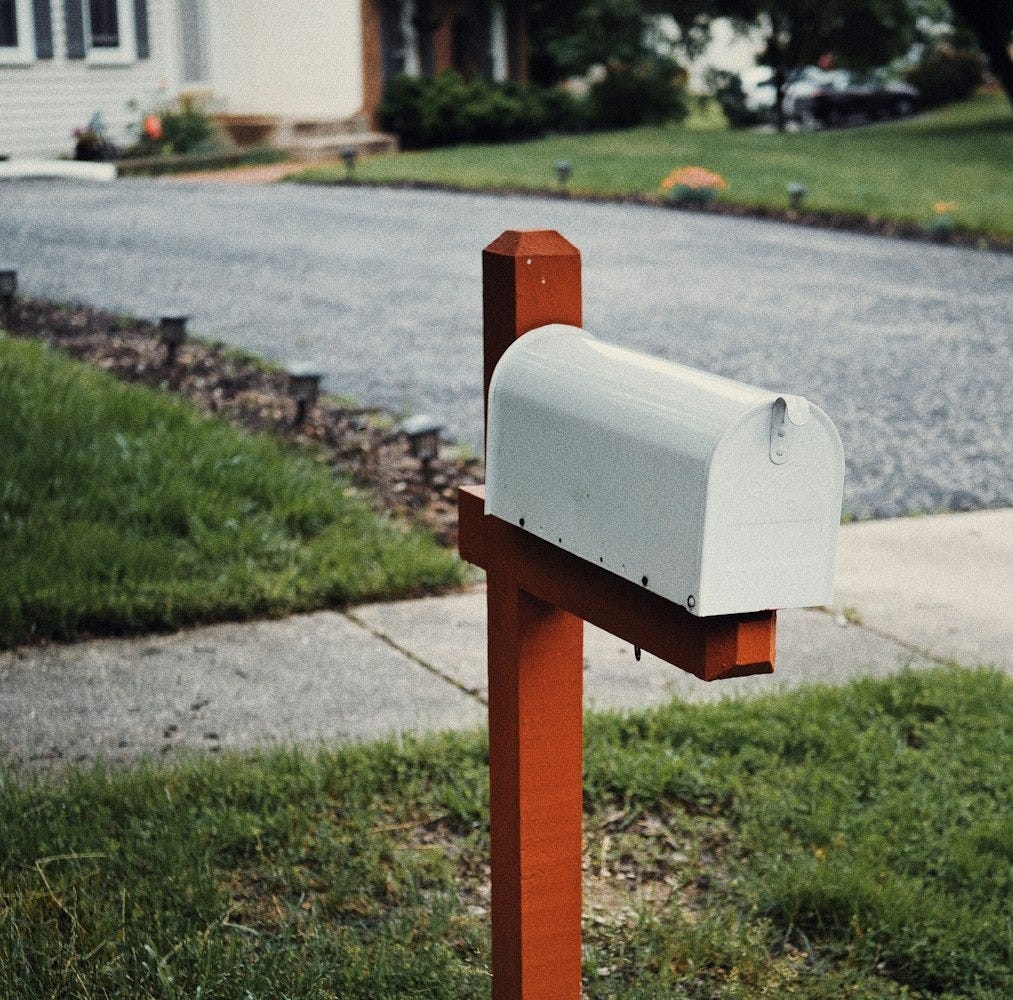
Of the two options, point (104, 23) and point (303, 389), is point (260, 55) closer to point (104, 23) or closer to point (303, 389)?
point (104, 23)

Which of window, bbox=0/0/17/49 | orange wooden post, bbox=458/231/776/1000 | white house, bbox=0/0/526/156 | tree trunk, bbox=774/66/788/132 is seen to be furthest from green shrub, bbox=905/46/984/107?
orange wooden post, bbox=458/231/776/1000

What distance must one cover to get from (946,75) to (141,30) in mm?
23128

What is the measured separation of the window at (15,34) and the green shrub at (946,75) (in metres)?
29.5

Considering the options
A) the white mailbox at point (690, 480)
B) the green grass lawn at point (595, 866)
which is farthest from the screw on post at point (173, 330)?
the white mailbox at point (690, 480)

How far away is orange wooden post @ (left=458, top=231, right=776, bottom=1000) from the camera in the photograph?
2.04 metres

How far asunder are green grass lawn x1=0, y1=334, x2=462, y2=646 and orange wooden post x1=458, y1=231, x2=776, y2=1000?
2499 mm

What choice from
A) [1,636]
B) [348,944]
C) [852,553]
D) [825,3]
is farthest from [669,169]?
[348,944]

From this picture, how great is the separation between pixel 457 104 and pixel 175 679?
72.4ft

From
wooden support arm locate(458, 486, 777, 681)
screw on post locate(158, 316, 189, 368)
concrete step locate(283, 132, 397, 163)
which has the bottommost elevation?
screw on post locate(158, 316, 189, 368)

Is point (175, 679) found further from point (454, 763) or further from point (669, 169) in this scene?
point (669, 169)

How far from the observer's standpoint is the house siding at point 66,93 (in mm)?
11070

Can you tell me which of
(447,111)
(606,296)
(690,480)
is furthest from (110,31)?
(690,480)

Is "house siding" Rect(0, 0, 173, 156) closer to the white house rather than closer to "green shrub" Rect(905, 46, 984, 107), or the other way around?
the white house

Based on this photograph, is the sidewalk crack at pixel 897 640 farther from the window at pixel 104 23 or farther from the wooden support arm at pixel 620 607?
the window at pixel 104 23
